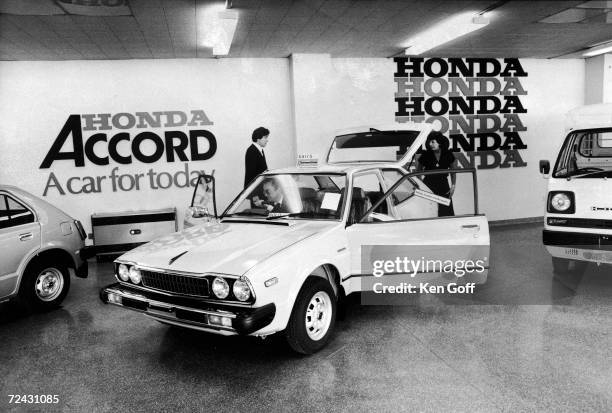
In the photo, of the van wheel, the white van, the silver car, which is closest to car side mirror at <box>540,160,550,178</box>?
the white van

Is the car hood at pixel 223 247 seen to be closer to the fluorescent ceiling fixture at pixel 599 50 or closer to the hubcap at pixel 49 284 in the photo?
the hubcap at pixel 49 284

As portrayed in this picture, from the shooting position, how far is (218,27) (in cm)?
630

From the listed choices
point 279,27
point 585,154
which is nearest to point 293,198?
point 279,27

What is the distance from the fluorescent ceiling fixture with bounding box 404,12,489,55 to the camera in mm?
6430

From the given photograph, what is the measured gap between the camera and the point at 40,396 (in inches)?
132

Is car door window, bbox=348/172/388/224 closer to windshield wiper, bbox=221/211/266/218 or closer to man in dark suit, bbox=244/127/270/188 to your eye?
windshield wiper, bbox=221/211/266/218

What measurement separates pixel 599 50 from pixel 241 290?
9317 mm

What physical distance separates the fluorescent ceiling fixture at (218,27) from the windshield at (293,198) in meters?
2.17

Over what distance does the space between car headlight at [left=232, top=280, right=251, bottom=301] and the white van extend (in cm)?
384

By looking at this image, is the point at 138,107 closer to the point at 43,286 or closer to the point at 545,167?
the point at 43,286

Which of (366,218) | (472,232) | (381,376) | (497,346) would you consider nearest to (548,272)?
(472,232)

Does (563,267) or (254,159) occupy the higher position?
(254,159)

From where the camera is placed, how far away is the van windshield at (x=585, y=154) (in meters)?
5.50

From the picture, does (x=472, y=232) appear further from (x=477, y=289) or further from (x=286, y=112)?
(x=286, y=112)
